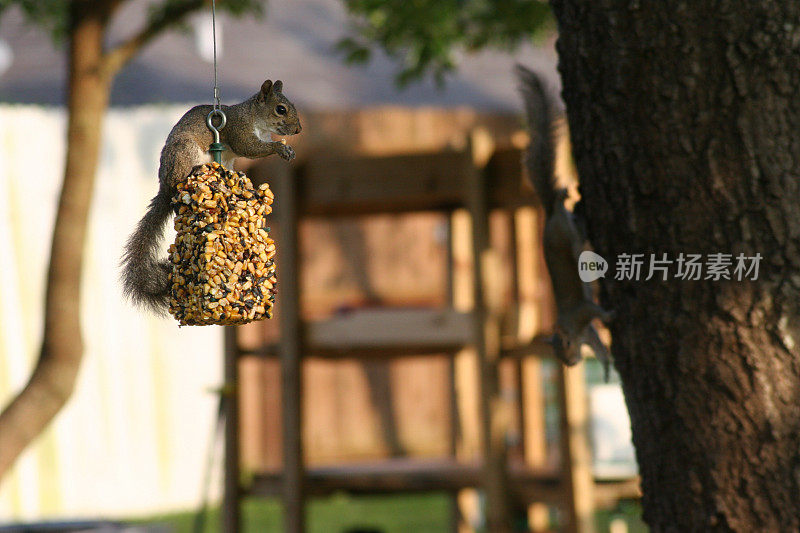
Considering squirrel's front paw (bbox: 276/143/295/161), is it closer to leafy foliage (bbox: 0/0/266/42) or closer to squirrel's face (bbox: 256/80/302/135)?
squirrel's face (bbox: 256/80/302/135)

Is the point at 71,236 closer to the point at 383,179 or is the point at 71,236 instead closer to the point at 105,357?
the point at 383,179

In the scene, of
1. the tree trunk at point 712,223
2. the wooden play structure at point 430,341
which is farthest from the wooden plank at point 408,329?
the tree trunk at point 712,223

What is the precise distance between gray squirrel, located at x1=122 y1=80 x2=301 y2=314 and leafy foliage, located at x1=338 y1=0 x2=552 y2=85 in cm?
200

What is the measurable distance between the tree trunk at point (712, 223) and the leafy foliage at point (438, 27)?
162 cm

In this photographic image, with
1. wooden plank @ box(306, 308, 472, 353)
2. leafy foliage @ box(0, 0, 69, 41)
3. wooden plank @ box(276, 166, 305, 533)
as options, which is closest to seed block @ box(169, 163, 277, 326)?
wooden plank @ box(306, 308, 472, 353)

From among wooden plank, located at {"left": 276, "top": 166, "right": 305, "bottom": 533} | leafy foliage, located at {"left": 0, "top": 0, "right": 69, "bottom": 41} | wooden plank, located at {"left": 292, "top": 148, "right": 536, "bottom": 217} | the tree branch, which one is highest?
leafy foliage, located at {"left": 0, "top": 0, "right": 69, "bottom": 41}

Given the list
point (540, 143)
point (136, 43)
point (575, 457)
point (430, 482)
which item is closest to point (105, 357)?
point (430, 482)

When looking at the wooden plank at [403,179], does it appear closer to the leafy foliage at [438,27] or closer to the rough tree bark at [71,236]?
the leafy foliage at [438,27]

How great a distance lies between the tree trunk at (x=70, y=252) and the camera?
2396mm

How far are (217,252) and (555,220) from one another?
752 millimetres

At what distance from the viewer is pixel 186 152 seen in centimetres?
99

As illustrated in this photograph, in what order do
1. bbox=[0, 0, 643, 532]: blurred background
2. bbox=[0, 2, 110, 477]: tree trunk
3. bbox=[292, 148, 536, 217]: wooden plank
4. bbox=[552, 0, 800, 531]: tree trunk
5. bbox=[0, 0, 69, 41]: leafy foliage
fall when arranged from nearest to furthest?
bbox=[552, 0, 800, 531]: tree trunk, bbox=[0, 2, 110, 477]: tree trunk, bbox=[292, 148, 536, 217]: wooden plank, bbox=[0, 0, 69, 41]: leafy foliage, bbox=[0, 0, 643, 532]: blurred background

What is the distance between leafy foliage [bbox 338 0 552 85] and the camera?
316 centimetres

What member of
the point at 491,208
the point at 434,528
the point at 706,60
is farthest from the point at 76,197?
the point at 434,528
